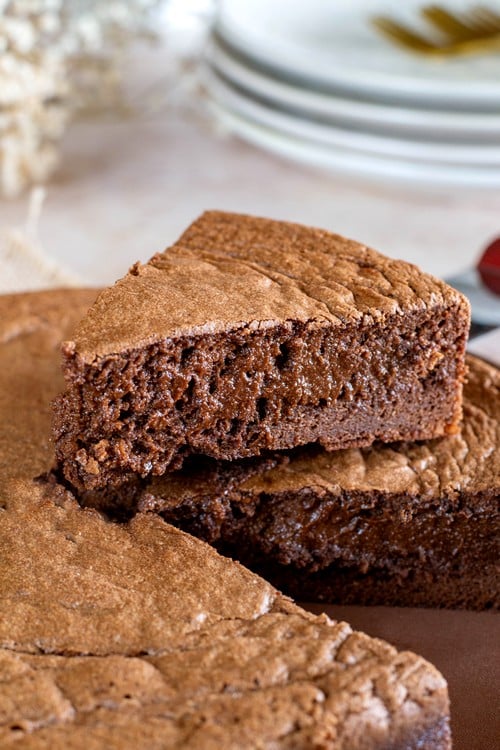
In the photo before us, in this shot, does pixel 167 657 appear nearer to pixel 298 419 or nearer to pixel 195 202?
pixel 298 419

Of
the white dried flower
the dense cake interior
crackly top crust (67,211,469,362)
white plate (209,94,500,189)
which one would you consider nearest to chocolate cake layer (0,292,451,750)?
the dense cake interior

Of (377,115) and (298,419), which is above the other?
(377,115)

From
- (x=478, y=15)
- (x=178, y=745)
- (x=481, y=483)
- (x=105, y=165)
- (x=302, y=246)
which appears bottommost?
(x=105, y=165)

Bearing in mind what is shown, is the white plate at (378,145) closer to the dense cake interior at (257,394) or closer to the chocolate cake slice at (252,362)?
the chocolate cake slice at (252,362)

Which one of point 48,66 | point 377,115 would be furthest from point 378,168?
point 48,66

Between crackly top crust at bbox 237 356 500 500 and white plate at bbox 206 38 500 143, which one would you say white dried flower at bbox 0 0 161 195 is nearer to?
white plate at bbox 206 38 500 143

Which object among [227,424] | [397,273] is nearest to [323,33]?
[397,273]

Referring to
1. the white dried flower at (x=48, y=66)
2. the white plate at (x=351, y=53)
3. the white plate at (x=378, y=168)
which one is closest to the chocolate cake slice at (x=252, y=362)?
the white plate at (x=378, y=168)

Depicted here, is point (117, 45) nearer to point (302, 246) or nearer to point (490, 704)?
point (302, 246)

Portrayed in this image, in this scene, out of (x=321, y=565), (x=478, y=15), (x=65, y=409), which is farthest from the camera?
(x=478, y=15)
